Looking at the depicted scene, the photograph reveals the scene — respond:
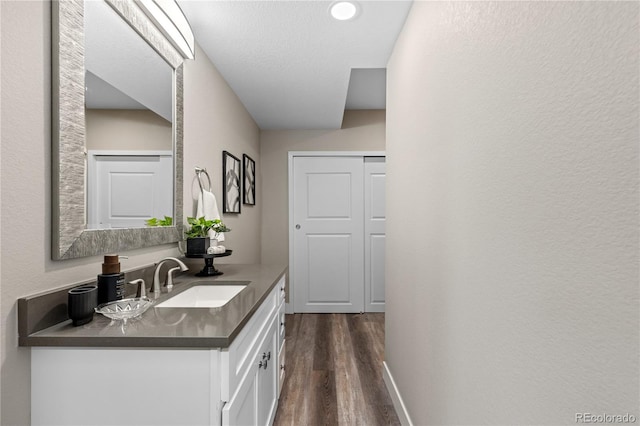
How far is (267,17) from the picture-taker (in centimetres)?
183

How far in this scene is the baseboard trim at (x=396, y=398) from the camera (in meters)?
1.81

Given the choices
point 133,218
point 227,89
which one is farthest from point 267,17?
point 133,218

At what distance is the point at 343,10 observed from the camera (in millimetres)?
1768

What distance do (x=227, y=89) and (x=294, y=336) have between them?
7.73ft

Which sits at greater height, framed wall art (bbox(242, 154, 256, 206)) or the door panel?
framed wall art (bbox(242, 154, 256, 206))

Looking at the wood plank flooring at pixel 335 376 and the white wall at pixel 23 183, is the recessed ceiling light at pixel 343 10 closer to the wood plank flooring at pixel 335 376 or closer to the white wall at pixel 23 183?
the white wall at pixel 23 183

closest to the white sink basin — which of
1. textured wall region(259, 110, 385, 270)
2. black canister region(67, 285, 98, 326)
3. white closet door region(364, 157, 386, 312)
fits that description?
black canister region(67, 285, 98, 326)

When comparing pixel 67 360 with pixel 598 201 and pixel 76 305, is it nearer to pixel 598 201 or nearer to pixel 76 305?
pixel 76 305

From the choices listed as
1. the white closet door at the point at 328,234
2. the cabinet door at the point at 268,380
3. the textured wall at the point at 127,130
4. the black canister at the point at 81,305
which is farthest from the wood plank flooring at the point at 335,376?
the textured wall at the point at 127,130

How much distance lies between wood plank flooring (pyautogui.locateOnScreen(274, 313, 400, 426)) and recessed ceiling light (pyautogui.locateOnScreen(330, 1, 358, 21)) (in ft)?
7.40

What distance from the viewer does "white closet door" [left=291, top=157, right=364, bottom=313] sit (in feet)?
13.6

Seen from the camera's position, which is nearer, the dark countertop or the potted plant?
the dark countertop

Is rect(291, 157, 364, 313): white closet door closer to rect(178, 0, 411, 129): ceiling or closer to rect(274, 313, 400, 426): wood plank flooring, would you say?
rect(274, 313, 400, 426): wood plank flooring

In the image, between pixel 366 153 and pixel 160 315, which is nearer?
pixel 160 315
